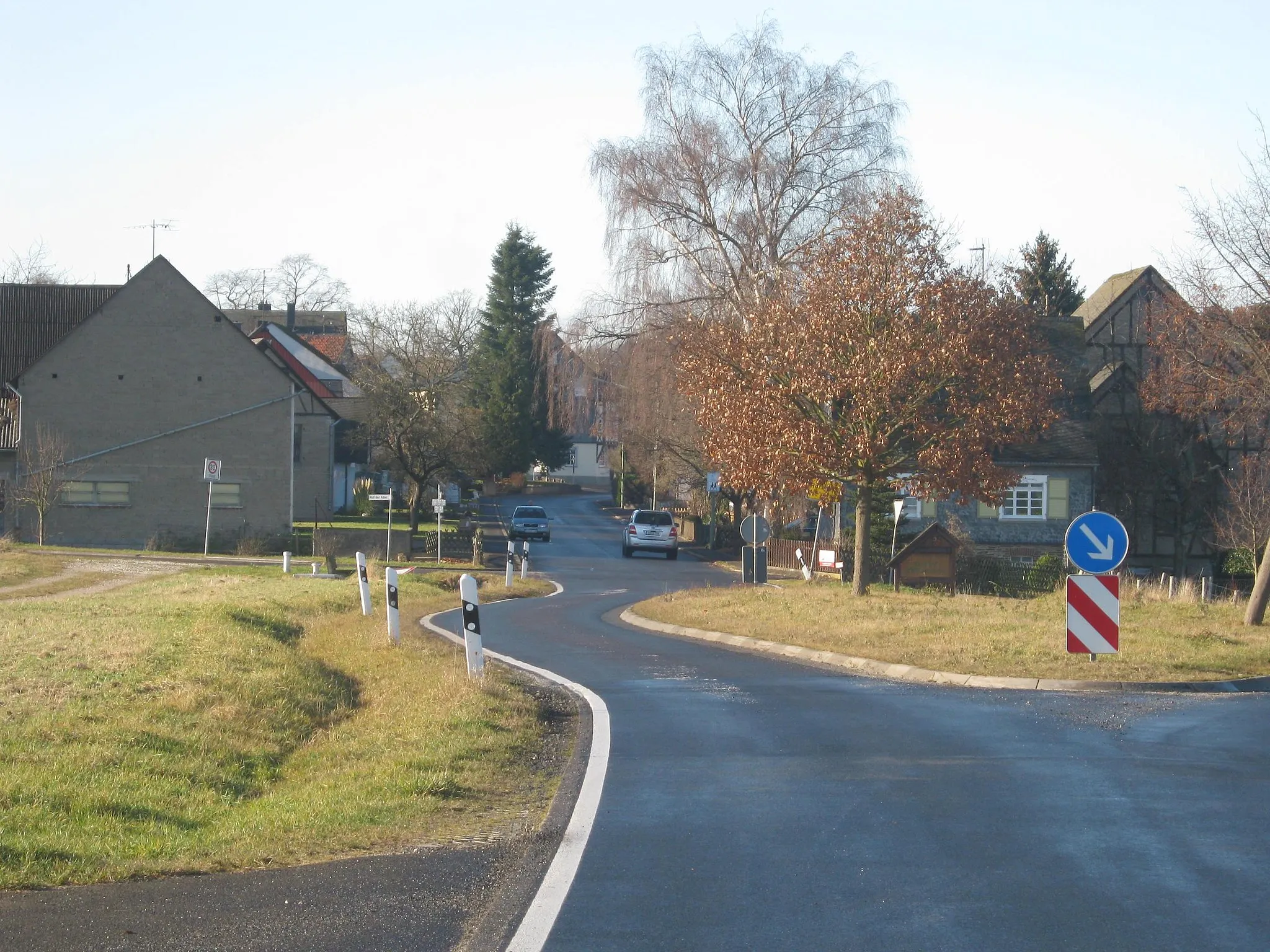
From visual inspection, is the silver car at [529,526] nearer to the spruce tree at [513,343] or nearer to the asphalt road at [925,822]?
the spruce tree at [513,343]

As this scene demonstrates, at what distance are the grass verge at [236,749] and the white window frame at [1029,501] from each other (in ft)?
107

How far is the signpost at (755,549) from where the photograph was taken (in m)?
29.5

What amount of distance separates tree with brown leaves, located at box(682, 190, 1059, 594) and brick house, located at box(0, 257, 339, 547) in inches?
1146

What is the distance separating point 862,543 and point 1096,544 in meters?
10.8

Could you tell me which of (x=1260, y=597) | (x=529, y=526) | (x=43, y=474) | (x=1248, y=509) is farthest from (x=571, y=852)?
(x=529, y=526)

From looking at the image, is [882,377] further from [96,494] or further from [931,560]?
[96,494]

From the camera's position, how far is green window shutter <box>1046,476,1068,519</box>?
46.6m

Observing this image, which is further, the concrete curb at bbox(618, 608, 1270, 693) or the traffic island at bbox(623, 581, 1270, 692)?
the traffic island at bbox(623, 581, 1270, 692)

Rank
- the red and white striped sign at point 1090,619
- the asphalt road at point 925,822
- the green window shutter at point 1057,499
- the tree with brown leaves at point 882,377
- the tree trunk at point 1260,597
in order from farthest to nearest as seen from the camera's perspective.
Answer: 1. the green window shutter at point 1057,499
2. the tree with brown leaves at point 882,377
3. the tree trunk at point 1260,597
4. the red and white striped sign at point 1090,619
5. the asphalt road at point 925,822

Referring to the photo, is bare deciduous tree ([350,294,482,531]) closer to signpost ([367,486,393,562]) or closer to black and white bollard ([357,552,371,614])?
signpost ([367,486,393,562])

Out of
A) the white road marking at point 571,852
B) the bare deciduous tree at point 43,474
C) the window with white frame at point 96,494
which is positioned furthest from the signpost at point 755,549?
the window with white frame at point 96,494

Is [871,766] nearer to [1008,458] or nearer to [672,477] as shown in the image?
[1008,458]

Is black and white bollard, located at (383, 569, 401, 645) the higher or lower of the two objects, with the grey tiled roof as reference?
lower

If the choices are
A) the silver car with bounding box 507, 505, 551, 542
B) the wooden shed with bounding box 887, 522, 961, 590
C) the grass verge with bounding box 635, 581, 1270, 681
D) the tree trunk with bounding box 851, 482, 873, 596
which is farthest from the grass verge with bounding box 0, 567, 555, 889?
the silver car with bounding box 507, 505, 551, 542
